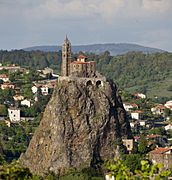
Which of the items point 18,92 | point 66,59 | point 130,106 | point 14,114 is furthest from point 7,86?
point 66,59

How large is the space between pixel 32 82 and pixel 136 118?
22075 mm

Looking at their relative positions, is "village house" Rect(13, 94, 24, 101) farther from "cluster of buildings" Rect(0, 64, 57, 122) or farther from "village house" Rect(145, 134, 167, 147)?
"village house" Rect(145, 134, 167, 147)

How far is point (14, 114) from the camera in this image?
86812mm

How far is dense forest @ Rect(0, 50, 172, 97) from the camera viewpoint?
14212cm

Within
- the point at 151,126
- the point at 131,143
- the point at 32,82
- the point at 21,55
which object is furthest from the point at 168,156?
the point at 21,55

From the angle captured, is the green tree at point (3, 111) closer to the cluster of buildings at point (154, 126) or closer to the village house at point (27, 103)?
the village house at point (27, 103)

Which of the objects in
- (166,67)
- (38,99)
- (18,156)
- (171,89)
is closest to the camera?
(18,156)

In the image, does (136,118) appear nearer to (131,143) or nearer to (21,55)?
(131,143)

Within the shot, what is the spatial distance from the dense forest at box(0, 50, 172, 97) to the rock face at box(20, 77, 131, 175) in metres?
71.2

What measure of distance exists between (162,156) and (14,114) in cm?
2923

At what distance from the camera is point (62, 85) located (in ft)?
204

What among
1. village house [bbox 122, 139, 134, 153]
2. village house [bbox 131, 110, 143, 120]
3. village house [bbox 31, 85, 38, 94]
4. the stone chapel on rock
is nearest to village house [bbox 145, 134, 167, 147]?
village house [bbox 122, 139, 134, 153]

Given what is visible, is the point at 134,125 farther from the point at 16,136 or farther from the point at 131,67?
the point at 131,67

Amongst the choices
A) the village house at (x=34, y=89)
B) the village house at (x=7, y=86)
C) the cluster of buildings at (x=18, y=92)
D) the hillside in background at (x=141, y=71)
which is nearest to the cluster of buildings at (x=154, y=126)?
the cluster of buildings at (x=18, y=92)
